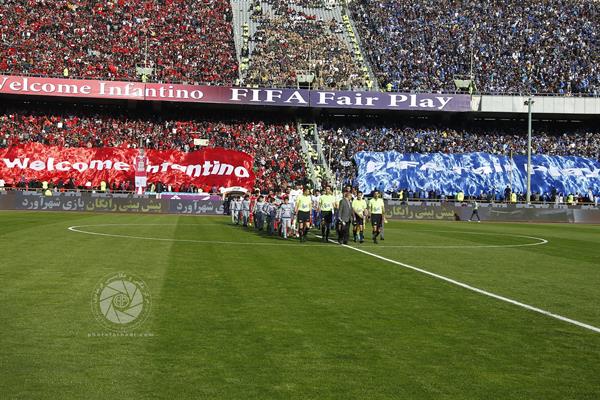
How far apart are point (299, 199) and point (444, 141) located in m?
43.8

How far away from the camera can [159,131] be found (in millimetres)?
65438

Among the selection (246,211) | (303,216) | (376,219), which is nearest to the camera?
(303,216)

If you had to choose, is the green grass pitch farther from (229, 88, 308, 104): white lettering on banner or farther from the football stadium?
(229, 88, 308, 104): white lettering on banner

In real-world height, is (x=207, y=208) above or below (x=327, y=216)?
below

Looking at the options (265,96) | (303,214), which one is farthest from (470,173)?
(303,214)

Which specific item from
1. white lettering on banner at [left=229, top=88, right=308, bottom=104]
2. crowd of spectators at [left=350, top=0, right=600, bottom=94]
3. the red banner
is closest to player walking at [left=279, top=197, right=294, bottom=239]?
the red banner

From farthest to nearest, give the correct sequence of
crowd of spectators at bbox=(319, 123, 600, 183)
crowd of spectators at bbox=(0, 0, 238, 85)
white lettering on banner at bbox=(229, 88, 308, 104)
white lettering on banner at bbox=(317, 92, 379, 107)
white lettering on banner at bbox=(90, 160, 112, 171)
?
crowd of spectators at bbox=(0, 0, 238, 85), white lettering on banner at bbox=(317, 92, 379, 107), white lettering on banner at bbox=(229, 88, 308, 104), crowd of spectators at bbox=(319, 123, 600, 183), white lettering on banner at bbox=(90, 160, 112, 171)

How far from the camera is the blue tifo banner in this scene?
6106cm

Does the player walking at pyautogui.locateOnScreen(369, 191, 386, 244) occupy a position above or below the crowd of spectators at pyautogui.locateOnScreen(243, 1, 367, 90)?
below

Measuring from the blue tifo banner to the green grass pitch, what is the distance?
4368cm

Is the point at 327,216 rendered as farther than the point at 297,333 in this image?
Yes

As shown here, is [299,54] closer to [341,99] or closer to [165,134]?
[341,99]

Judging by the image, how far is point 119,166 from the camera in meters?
59.4

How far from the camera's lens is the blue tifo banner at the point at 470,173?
200 feet
